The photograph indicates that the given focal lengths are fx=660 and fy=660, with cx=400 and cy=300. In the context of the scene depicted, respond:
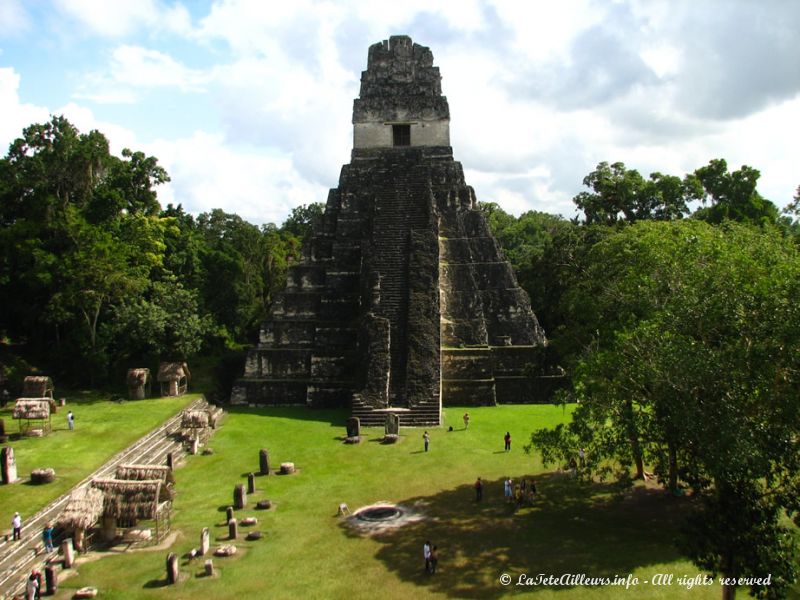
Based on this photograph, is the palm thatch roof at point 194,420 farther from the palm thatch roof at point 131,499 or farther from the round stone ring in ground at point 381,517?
the round stone ring in ground at point 381,517

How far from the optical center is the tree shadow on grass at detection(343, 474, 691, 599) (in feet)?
40.2

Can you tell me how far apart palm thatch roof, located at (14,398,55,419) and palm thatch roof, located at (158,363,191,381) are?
19.4ft

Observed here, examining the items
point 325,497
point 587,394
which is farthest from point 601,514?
point 325,497

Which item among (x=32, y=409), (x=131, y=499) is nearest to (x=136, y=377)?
(x=32, y=409)

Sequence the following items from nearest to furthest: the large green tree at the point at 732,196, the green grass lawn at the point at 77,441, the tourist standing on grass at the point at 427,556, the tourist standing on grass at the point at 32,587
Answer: the tourist standing on grass at the point at 32,587 < the tourist standing on grass at the point at 427,556 < the green grass lawn at the point at 77,441 < the large green tree at the point at 732,196

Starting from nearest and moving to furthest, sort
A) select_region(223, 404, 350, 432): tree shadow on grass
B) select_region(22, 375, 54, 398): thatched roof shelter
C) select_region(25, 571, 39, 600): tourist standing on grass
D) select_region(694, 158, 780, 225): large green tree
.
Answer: select_region(25, 571, 39, 600): tourist standing on grass, select_region(223, 404, 350, 432): tree shadow on grass, select_region(22, 375, 54, 398): thatched roof shelter, select_region(694, 158, 780, 225): large green tree

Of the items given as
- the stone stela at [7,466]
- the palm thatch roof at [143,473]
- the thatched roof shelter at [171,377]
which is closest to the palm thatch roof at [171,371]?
the thatched roof shelter at [171,377]

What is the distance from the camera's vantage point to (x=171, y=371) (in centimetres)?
2670

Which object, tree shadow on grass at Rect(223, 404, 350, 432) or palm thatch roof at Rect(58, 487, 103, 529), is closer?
palm thatch roof at Rect(58, 487, 103, 529)

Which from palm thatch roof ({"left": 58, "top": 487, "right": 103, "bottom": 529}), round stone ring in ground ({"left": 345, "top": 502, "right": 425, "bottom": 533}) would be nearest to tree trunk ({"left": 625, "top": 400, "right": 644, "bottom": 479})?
round stone ring in ground ({"left": 345, "top": 502, "right": 425, "bottom": 533})

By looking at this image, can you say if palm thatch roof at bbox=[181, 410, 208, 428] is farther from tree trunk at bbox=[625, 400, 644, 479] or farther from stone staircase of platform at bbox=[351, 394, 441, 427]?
tree trunk at bbox=[625, 400, 644, 479]

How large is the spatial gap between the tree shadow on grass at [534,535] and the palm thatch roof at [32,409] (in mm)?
11855

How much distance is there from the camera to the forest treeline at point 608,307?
9742 mm

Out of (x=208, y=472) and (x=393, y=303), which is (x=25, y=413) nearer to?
(x=208, y=472)
